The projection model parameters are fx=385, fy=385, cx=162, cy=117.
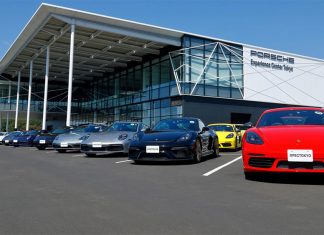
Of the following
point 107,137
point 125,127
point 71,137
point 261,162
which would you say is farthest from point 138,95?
point 261,162

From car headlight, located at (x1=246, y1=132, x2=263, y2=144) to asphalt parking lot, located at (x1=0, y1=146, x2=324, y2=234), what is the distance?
26.9 inches

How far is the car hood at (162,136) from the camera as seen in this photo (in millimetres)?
9273

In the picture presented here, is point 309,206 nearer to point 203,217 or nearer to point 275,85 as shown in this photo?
point 203,217

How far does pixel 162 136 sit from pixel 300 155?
413 cm

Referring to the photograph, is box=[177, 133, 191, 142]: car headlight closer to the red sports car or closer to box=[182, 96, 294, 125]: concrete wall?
the red sports car

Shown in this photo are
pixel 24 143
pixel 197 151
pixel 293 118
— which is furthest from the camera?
pixel 24 143

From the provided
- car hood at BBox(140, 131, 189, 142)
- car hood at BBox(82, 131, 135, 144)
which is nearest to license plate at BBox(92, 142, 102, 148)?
car hood at BBox(82, 131, 135, 144)

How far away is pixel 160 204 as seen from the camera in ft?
15.1

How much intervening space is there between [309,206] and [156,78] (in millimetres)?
30204

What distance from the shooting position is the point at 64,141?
15.3m

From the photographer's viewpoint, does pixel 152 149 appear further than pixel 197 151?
No

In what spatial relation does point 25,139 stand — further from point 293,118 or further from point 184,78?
point 293,118

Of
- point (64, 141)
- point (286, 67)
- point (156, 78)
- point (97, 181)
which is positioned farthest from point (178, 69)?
point (97, 181)

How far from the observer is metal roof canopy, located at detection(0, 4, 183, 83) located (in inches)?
1073
